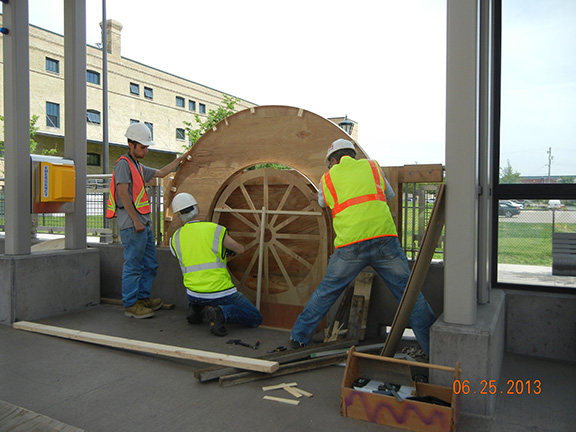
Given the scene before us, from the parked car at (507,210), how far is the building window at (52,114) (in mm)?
34438

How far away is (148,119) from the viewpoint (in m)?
41.4

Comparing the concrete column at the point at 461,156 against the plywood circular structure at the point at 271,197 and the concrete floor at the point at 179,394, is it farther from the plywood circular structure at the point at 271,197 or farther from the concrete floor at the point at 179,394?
the plywood circular structure at the point at 271,197

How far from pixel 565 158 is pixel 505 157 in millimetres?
515

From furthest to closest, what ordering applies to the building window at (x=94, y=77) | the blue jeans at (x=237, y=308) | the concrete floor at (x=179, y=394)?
the building window at (x=94, y=77) → the blue jeans at (x=237, y=308) → the concrete floor at (x=179, y=394)

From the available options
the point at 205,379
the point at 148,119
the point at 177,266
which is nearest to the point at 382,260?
the point at 205,379

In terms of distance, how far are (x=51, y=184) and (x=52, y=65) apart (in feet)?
114

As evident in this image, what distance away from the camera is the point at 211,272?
4730mm

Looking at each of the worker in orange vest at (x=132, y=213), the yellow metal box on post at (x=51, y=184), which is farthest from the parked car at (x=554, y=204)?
the yellow metal box on post at (x=51, y=184)

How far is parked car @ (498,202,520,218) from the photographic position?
445cm

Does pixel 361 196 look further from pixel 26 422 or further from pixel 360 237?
pixel 26 422

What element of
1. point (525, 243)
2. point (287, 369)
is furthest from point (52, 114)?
point (525, 243)

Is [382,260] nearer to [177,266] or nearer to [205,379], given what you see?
[205,379]

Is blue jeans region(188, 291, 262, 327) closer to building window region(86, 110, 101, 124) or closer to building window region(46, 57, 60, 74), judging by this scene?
building window region(86, 110, 101, 124)

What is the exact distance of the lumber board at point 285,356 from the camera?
11.5ft
